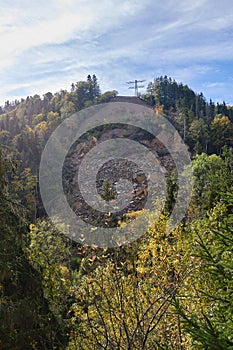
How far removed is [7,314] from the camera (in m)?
5.30

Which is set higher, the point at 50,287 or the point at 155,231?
the point at 155,231

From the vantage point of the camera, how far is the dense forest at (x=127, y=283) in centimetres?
315

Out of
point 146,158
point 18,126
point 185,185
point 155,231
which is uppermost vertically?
point 18,126

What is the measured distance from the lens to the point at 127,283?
24.2 feet

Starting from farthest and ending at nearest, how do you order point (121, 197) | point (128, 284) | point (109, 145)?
point (109, 145) < point (121, 197) < point (128, 284)

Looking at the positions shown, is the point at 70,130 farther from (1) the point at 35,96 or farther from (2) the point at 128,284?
(2) the point at 128,284

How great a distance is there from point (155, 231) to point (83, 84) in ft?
287

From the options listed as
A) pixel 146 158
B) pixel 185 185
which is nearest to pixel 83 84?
pixel 146 158

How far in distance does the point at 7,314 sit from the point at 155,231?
4.67m

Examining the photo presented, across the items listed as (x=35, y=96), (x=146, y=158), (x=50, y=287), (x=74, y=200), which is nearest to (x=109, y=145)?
(x=146, y=158)

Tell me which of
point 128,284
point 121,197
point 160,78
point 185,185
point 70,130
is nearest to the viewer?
point 128,284

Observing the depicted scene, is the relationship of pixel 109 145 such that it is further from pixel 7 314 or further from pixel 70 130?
pixel 7 314

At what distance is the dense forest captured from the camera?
315cm

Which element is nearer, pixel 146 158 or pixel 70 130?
pixel 146 158
